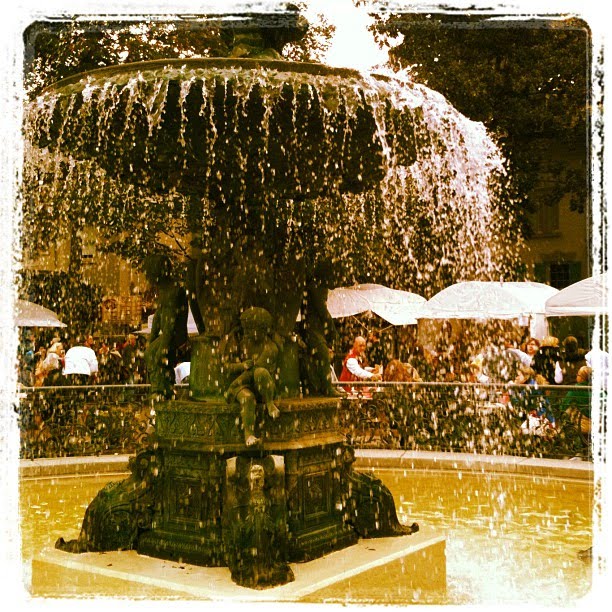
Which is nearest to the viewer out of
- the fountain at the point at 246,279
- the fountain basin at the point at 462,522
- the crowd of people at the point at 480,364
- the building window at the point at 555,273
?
the fountain at the point at 246,279

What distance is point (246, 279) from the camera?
5953mm

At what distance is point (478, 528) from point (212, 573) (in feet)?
9.96

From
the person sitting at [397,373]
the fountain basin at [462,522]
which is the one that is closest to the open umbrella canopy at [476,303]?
the person sitting at [397,373]

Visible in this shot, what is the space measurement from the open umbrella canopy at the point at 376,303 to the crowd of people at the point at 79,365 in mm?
3847

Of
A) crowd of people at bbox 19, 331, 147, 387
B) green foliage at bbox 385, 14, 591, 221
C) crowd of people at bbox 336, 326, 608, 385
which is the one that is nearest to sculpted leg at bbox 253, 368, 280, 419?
crowd of people at bbox 336, 326, 608, 385

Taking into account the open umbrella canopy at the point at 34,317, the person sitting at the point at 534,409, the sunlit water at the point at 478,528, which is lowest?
the sunlit water at the point at 478,528

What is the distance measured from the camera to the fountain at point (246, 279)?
5.03m

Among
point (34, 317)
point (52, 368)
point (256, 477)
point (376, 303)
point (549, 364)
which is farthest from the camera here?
point (376, 303)

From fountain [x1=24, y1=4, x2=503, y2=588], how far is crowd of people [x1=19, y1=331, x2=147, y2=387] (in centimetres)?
754

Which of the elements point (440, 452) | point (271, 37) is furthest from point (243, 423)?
point (440, 452)

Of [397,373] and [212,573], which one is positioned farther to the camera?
[397,373]

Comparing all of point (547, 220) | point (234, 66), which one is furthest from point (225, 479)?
point (547, 220)

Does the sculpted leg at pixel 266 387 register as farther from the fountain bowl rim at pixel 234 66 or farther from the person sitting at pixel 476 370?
the person sitting at pixel 476 370

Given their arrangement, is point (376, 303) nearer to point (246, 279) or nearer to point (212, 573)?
point (246, 279)
